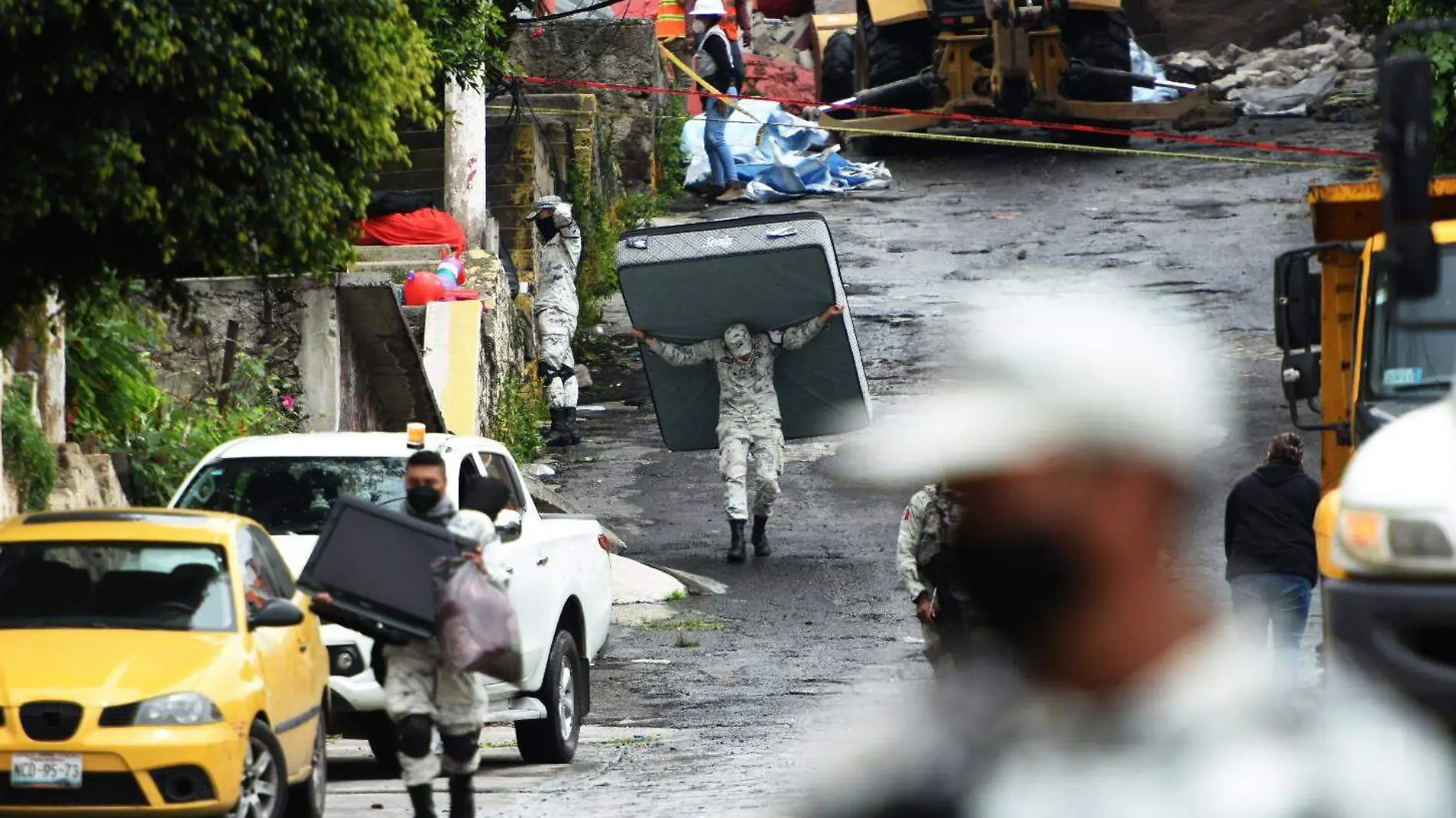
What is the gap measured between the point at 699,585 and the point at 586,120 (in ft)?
30.8

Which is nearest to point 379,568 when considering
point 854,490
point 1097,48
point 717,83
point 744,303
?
point 854,490

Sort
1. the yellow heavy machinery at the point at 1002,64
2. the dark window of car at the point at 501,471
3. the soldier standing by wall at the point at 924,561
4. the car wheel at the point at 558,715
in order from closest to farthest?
the soldier standing by wall at the point at 924,561, the car wheel at the point at 558,715, the dark window of car at the point at 501,471, the yellow heavy machinery at the point at 1002,64

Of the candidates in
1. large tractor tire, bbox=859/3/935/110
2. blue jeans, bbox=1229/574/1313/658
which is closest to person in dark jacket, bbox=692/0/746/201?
large tractor tire, bbox=859/3/935/110

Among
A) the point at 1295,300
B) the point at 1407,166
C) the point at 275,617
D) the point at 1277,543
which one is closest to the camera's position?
the point at 1407,166

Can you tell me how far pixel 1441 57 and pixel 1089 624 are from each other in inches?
531

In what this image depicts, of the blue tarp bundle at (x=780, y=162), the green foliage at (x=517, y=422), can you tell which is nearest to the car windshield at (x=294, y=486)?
the green foliage at (x=517, y=422)

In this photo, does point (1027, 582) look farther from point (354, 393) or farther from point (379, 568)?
point (354, 393)

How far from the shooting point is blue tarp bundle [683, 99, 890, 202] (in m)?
27.2

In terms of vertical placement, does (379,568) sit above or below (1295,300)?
below

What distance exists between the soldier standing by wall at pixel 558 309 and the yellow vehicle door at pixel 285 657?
9.97m

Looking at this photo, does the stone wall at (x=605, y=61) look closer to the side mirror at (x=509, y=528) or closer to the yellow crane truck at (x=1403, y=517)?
the side mirror at (x=509, y=528)

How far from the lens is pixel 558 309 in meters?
19.5

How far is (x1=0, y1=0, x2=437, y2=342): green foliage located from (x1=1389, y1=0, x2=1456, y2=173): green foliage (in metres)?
8.18

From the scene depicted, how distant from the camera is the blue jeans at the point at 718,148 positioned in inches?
1038
